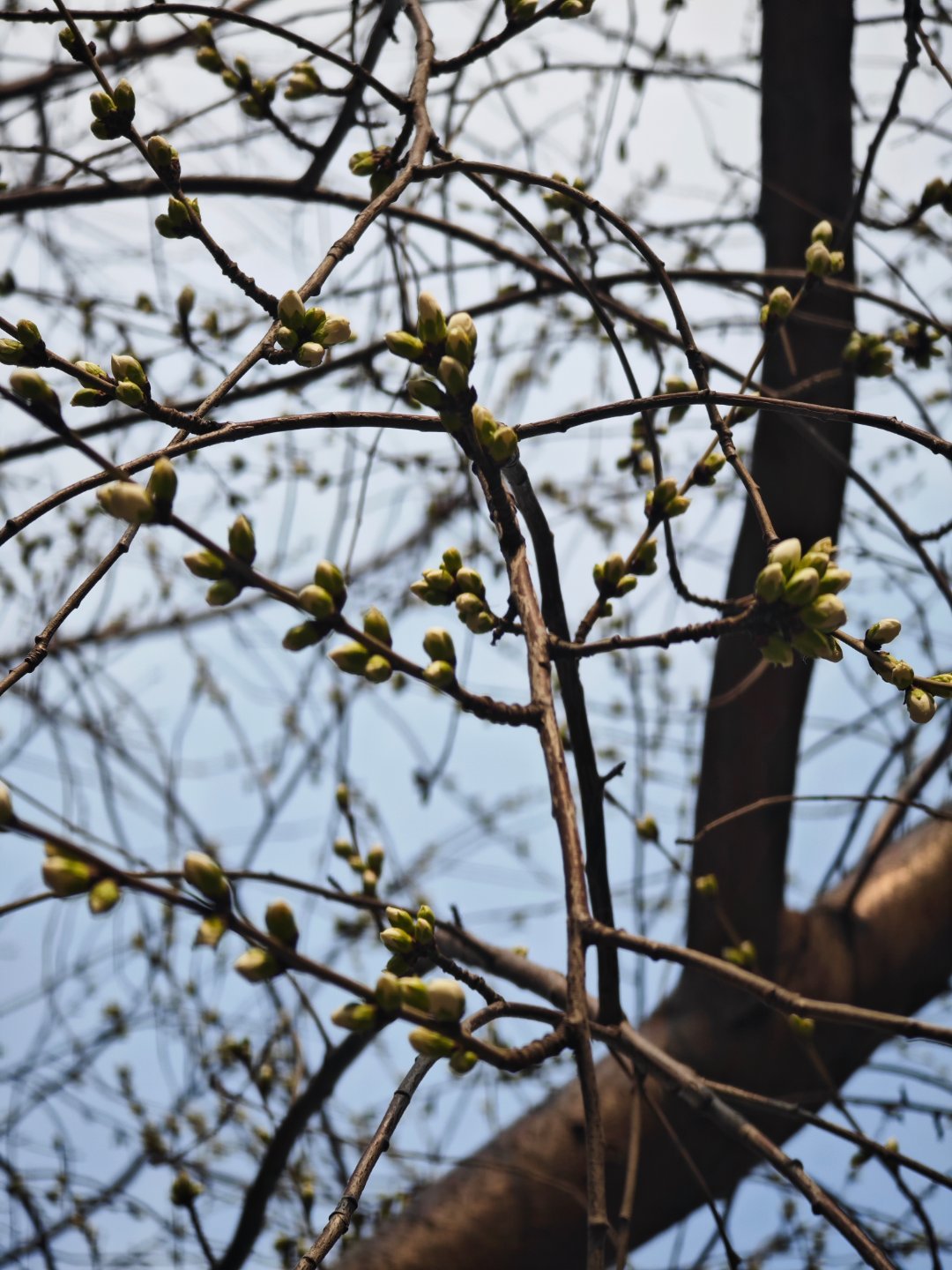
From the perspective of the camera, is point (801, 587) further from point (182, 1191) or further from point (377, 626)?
point (182, 1191)

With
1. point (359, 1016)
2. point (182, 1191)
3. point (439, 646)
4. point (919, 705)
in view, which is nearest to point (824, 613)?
point (919, 705)

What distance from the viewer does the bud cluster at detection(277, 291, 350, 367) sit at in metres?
0.75

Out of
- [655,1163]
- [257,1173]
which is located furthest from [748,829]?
[257,1173]

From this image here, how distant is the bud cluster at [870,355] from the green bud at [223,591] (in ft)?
3.21

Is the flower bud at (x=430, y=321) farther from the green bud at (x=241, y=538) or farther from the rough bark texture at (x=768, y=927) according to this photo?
the rough bark texture at (x=768, y=927)

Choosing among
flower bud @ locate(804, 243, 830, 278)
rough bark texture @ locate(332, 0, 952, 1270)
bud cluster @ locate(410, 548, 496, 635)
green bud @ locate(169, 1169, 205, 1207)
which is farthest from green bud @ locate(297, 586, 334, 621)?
rough bark texture @ locate(332, 0, 952, 1270)

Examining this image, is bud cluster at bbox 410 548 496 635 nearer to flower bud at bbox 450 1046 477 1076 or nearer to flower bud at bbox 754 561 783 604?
flower bud at bbox 754 561 783 604

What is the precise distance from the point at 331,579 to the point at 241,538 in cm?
7

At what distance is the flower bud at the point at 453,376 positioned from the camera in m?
0.64

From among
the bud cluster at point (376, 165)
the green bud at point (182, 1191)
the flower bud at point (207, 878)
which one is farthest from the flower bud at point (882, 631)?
the green bud at point (182, 1191)

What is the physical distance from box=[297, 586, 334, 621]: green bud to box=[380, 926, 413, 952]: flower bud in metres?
0.21

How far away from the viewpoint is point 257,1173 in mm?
1519

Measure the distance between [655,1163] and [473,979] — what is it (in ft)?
4.29

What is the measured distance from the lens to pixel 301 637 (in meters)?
0.65
